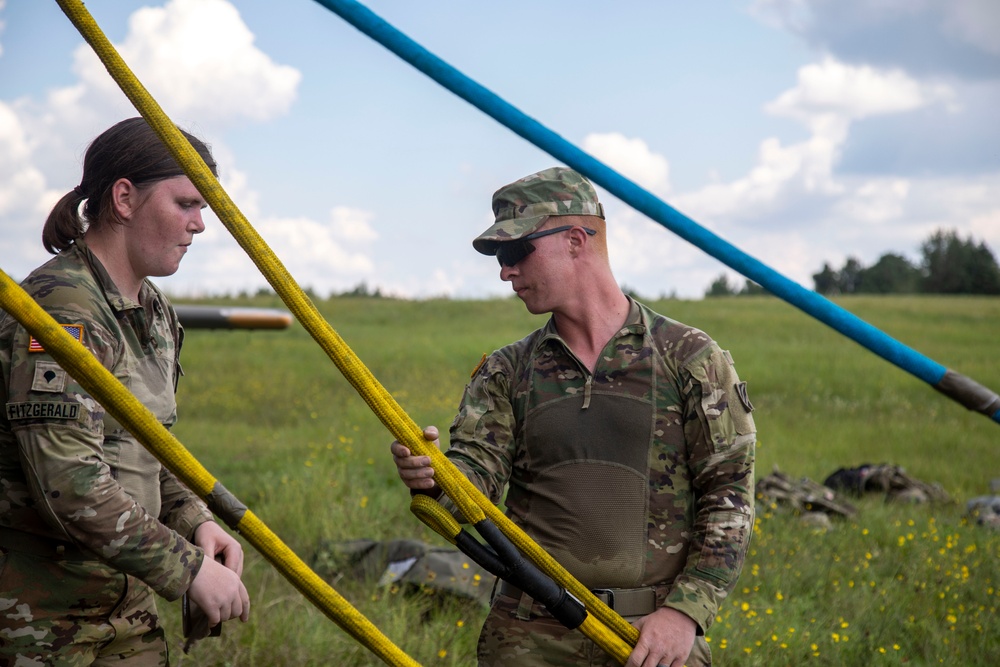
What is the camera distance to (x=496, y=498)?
9.68 ft

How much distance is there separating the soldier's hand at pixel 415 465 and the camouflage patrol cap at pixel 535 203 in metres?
0.69

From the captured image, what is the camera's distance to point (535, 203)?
2904mm

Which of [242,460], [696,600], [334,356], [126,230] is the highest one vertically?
[126,230]

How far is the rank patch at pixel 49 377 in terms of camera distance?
220cm

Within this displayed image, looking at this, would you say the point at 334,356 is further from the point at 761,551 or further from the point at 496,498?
the point at 761,551

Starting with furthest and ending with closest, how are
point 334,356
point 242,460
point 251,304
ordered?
point 251,304 → point 242,460 → point 334,356

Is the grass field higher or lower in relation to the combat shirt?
lower

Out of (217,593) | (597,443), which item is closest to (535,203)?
(597,443)

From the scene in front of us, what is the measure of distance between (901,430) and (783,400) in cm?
229

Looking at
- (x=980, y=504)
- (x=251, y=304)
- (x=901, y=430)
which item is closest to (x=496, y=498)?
(x=980, y=504)

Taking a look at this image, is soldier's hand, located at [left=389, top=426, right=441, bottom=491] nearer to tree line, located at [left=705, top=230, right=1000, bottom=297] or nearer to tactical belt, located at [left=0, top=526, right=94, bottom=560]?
tactical belt, located at [left=0, top=526, right=94, bottom=560]

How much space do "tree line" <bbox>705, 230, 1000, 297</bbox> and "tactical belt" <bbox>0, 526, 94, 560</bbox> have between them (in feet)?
187

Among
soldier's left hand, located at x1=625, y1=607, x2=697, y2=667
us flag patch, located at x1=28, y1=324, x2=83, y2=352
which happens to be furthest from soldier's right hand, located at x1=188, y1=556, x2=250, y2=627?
soldier's left hand, located at x1=625, y1=607, x2=697, y2=667

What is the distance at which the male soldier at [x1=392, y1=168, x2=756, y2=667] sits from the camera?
110 inches
